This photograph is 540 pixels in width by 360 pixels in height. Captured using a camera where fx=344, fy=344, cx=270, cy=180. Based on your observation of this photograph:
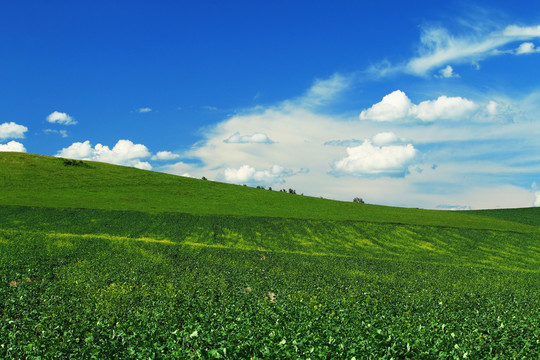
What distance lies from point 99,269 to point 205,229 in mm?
37572

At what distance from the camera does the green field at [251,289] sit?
11445 millimetres

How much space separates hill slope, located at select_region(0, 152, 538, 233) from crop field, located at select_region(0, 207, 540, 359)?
39.9 meters

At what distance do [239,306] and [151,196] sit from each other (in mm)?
78862

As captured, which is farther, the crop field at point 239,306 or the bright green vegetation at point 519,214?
the bright green vegetation at point 519,214

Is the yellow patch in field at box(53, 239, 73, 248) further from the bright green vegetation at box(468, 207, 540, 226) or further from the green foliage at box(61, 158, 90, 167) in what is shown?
the bright green vegetation at box(468, 207, 540, 226)

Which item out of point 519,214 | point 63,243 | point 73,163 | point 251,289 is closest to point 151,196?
point 73,163

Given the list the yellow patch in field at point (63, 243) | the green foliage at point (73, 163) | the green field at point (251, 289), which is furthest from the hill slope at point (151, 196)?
the yellow patch in field at point (63, 243)

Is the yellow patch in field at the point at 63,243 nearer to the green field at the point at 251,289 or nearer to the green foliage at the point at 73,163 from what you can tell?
the green field at the point at 251,289

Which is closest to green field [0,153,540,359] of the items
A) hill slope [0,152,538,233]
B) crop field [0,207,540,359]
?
crop field [0,207,540,359]

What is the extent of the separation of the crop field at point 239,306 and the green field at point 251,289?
0.09 meters

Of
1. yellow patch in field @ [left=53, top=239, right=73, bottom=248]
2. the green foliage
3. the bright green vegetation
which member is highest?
the green foliage

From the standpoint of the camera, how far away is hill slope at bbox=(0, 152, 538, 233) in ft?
256

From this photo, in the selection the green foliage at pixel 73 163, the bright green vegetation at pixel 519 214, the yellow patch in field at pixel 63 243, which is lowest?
the yellow patch in field at pixel 63 243

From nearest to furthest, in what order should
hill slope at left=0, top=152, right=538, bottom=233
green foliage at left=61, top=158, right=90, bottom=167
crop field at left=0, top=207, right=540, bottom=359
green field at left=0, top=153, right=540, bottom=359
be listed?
crop field at left=0, top=207, right=540, bottom=359 < green field at left=0, top=153, right=540, bottom=359 < hill slope at left=0, top=152, right=538, bottom=233 < green foliage at left=61, top=158, right=90, bottom=167
